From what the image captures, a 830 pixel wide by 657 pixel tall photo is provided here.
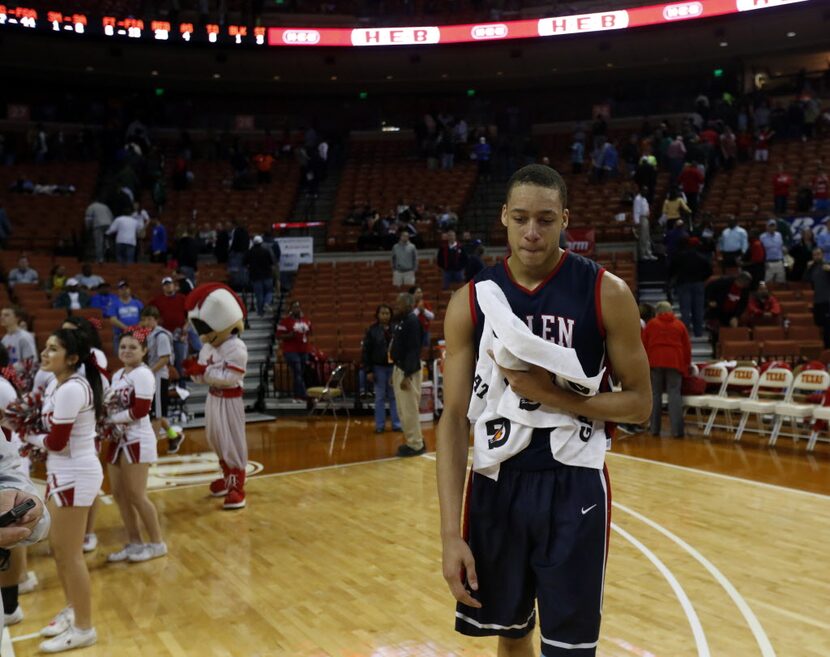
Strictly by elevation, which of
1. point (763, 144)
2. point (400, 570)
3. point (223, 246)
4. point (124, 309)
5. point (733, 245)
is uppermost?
point (763, 144)

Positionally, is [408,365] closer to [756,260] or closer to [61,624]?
[61,624]

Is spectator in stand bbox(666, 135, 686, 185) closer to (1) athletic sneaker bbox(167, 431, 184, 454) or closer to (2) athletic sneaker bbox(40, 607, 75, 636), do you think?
(1) athletic sneaker bbox(167, 431, 184, 454)

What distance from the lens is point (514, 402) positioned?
228 cm

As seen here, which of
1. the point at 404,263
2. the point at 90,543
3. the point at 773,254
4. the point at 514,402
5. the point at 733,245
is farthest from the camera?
the point at 404,263

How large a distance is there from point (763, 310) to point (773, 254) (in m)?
2.13

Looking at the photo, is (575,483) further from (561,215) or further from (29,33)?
(29,33)

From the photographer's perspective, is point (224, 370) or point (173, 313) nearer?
point (224, 370)

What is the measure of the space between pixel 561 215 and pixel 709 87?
82.8 ft

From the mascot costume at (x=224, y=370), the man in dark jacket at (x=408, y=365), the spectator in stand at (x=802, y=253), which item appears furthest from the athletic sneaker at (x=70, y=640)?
the spectator in stand at (x=802, y=253)

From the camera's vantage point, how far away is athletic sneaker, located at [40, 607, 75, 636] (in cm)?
443

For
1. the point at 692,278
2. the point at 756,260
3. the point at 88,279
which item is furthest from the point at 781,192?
the point at 88,279

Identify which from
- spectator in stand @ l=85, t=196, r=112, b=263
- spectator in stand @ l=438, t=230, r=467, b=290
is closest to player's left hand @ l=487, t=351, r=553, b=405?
spectator in stand @ l=438, t=230, r=467, b=290

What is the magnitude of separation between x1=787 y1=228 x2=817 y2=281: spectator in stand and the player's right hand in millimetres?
14551

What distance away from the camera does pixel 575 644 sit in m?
2.26
